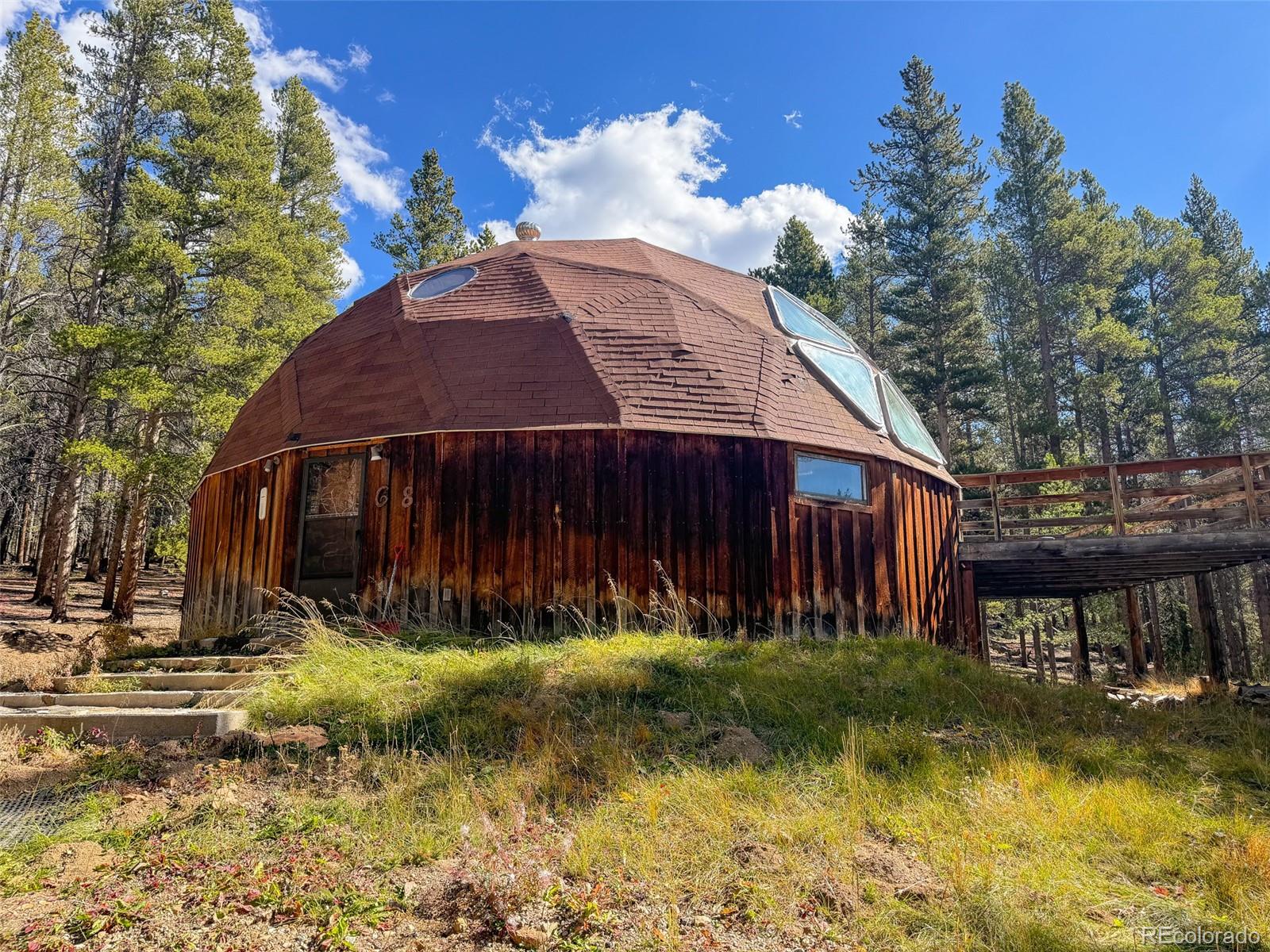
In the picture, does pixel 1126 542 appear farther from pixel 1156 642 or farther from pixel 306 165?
pixel 306 165

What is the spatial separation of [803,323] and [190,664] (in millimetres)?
9676

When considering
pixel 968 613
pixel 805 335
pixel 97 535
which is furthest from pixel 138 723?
pixel 97 535

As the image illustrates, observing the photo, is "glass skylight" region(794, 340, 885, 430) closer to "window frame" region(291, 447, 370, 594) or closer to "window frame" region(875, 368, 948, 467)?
"window frame" region(875, 368, 948, 467)

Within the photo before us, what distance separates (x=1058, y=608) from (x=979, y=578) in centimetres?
1511

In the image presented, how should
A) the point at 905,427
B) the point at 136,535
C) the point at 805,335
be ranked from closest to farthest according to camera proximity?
the point at 905,427 → the point at 805,335 → the point at 136,535

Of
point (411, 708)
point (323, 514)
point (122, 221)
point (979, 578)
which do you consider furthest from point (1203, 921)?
point (122, 221)

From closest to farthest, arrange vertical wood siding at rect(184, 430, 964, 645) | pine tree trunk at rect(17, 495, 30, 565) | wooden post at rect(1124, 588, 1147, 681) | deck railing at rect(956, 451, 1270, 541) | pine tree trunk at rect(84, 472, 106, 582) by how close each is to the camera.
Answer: vertical wood siding at rect(184, 430, 964, 645) → deck railing at rect(956, 451, 1270, 541) → wooden post at rect(1124, 588, 1147, 681) → pine tree trunk at rect(84, 472, 106, 582) → pine tree trunk at rect(17, 495, 30, 565)

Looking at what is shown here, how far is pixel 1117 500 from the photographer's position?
11039 mm

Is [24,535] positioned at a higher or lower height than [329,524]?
higher

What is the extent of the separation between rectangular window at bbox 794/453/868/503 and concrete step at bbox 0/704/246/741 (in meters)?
6.30

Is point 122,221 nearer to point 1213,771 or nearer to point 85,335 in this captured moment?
point 85,335

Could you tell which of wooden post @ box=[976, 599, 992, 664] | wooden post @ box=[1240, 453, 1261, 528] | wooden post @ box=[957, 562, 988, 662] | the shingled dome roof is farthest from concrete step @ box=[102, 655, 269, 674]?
wooden post @ box=[1240, 453, 1261, 528]

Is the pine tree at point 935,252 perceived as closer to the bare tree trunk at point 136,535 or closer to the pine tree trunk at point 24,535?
the bare tree trunk at point 136,535

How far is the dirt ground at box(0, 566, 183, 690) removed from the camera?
810cm
